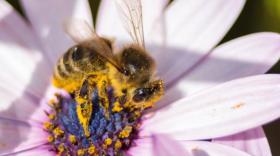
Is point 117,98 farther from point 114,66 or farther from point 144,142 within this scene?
point 114,66

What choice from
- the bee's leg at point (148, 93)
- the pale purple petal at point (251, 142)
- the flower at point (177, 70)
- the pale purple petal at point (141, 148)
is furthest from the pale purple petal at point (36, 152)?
the pale purple petal at point (251, 142)

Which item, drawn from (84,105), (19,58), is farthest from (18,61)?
(84,105)

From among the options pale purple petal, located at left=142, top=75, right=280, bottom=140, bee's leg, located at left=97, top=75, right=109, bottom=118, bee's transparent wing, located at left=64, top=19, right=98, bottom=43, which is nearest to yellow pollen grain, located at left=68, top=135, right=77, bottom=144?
bee's leg, located at left=97, top=75, right=109, bottom=118

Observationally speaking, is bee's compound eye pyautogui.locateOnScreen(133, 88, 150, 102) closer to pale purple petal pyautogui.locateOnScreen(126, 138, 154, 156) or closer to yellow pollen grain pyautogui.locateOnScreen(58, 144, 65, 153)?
pale purple petal pyautogui.locateOnScreen(126, 138, 154, 156)

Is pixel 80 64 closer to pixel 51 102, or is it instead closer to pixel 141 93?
pixel 141 93

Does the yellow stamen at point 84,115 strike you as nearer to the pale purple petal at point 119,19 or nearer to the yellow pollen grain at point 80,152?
the yellow pollen grain at point 80,152

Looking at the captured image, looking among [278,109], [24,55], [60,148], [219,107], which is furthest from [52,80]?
[278,109]
